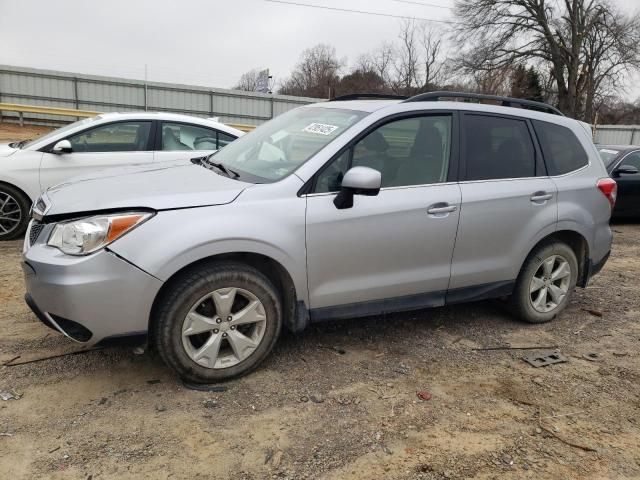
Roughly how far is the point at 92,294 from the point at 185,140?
14.4 feet

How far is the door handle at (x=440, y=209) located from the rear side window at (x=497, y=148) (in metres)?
0.30

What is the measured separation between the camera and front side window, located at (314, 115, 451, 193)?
3406 mm

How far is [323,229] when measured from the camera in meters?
3.26

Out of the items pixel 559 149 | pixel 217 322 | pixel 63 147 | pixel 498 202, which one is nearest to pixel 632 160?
pixel 559 149

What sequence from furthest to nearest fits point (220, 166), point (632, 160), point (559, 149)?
point (632, 160) → point (559, 149) → point (220, 166)

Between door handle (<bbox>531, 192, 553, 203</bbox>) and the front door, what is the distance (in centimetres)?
74

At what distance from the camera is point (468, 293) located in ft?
13.1

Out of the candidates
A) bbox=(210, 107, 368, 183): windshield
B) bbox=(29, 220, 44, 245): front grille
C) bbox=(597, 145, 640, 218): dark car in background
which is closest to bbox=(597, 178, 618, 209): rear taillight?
bbox=(210, 107, 368, 183): windshield

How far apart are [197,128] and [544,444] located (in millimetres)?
5541

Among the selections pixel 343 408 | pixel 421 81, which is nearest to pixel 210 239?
pixel 343 408

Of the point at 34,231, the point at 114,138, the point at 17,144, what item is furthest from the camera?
the point at 17,144

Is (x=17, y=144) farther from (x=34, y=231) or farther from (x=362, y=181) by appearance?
(x=362, y=181)

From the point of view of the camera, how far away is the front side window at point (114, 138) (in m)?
6.38

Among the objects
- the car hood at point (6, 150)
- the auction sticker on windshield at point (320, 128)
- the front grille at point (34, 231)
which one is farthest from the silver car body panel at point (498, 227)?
the car hood at point (6, 150)
